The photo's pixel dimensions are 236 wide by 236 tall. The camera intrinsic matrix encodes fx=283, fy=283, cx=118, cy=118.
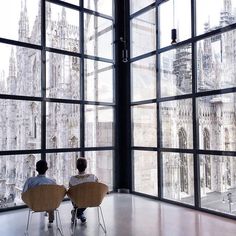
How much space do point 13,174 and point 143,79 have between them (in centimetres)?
330

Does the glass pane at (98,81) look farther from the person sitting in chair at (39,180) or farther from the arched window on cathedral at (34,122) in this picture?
the person sitting in chair at (39,180)

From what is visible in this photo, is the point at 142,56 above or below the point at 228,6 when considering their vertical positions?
below

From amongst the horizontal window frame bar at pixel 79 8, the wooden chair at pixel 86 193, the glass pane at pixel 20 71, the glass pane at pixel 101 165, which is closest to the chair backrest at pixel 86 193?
the wooden chair at pixel 86 193

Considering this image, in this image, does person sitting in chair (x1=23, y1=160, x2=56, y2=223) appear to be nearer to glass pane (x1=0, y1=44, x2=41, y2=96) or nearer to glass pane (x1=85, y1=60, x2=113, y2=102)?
glass pane (x1=0, y1=44, x2=41, y2=96)

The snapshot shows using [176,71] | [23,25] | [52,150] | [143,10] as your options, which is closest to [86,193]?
[52,150]

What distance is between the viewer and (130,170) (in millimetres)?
6469

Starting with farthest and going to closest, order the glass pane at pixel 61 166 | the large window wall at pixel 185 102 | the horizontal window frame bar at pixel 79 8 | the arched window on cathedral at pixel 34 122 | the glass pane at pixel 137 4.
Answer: the glass pane at pixel 137 4, the horizontal window frame bar at pixel 79 8, the glass pane at pixel 61 166, the arched window on cathedral at pixel 34 122, the large window wall at pixel 185 102

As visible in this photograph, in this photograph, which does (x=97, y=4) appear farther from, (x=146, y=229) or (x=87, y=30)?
(x=146, y=229)

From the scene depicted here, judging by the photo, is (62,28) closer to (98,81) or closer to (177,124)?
(98,81)

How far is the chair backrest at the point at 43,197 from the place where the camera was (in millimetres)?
3510

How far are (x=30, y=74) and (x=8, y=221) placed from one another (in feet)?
8.75

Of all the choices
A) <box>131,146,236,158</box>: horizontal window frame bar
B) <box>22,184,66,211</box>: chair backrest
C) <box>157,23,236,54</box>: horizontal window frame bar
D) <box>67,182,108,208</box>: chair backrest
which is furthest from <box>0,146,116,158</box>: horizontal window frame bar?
<box>157,23,236,54</box>: horizontal window frame bar

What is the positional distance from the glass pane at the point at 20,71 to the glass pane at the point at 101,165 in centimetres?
181

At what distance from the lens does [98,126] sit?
6348mm
